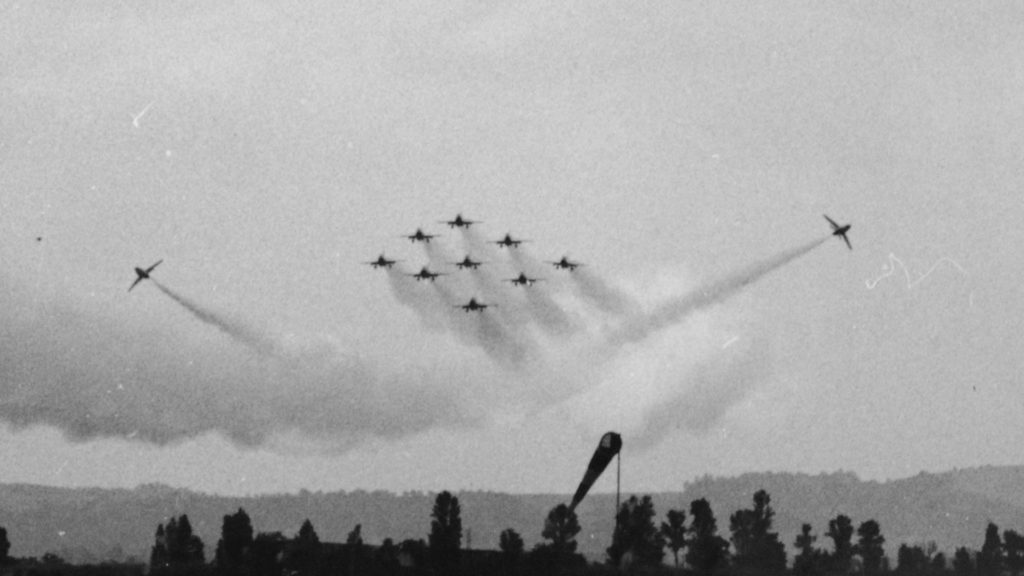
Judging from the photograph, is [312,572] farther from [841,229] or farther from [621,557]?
[841,229]

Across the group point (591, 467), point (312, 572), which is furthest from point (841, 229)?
point (312, 572)

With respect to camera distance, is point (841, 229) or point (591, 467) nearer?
point (591, 467)

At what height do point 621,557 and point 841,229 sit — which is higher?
point 841,229

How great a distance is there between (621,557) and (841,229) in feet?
154

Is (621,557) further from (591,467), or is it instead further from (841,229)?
(841,229)

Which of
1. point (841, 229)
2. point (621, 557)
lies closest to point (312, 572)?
point (621, 557)

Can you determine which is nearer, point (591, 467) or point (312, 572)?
point (591, 467)

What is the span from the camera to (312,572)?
197 m

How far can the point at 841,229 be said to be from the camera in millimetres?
198250

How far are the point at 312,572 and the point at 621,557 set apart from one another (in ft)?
120

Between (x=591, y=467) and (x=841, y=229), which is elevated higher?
(x=841, y=229)

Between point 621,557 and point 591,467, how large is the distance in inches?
922

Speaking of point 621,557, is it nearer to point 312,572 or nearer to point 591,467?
point 591,467

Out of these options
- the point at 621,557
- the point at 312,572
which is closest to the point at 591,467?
the point at 621,557
